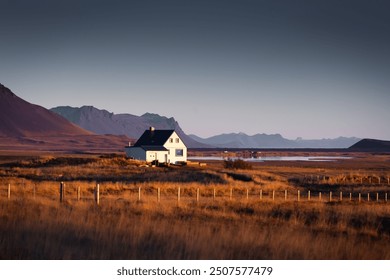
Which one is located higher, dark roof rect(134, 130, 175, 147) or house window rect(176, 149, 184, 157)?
dark roof rect(134, 130, 175, 147)

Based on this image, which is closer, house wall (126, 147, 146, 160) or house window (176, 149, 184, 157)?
house wall (126, 147, 146, 160)

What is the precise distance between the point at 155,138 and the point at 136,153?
4.14 metres

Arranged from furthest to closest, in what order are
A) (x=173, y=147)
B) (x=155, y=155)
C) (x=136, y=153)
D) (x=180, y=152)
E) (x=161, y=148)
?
1. (x=136, y=153)
2. (x=180, y=152)
3. (x=173, y=147)
4. (x=161, y=148)
5. (x=155, y=155)

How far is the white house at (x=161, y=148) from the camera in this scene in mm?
74500

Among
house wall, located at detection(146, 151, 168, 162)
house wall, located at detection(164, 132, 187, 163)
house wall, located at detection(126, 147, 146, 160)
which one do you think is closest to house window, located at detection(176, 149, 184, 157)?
house wall, located at detection(164, 132, 187, 163)

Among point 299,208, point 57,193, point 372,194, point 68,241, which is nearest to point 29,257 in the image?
point 68,241

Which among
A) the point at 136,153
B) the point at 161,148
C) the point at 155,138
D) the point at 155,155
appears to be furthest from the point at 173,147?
the point at 136,153

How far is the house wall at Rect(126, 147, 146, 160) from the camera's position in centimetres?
7561

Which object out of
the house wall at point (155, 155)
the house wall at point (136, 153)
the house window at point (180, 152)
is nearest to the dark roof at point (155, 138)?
the house wall at point (136, 153)

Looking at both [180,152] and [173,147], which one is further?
[180,152]

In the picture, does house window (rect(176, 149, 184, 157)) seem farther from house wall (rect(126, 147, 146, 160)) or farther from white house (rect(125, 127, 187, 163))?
house wall (rect(126, 147, 146, 160))

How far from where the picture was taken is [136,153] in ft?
257

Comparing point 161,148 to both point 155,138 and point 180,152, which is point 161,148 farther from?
point 180,152

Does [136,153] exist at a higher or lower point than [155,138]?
lower
